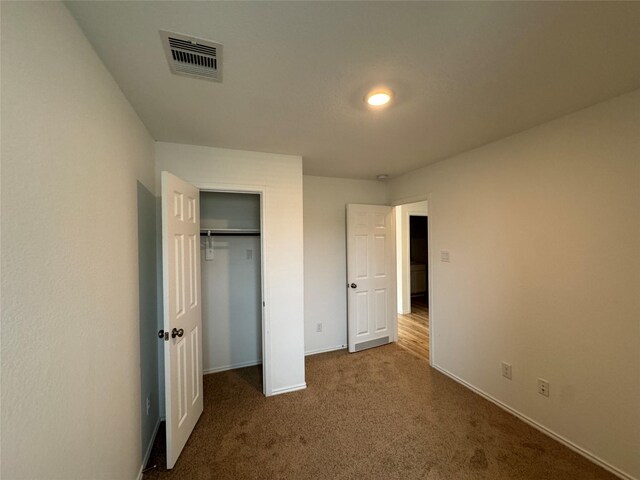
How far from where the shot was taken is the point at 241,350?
3.04 m

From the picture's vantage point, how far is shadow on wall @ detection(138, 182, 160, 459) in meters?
1.72

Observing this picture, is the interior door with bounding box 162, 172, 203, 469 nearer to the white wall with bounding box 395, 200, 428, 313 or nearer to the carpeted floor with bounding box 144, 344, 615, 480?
the carpeted floor with bounding box 144, 344, 615, 480

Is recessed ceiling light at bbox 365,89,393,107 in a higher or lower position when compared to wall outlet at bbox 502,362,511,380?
higher

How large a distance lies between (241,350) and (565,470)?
9.48 ft

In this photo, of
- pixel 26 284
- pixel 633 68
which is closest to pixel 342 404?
pixel 26 284

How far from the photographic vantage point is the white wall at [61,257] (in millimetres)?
690

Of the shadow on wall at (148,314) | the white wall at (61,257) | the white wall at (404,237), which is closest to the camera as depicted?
the white wall at (61,257)

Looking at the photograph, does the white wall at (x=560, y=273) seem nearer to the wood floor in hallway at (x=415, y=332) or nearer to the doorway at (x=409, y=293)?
the wood floor in hallway at (x=415, y=332)

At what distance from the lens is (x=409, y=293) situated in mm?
5027

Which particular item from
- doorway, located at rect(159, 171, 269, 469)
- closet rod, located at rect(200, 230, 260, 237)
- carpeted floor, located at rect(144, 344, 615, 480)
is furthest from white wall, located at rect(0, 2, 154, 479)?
closet rod, located at rect(200, 230, 260, 237)

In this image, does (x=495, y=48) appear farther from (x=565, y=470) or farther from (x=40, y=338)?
(x=565, y=470)

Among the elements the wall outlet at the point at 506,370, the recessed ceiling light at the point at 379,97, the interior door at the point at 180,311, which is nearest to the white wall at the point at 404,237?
the wall outlet at the point at 506,370

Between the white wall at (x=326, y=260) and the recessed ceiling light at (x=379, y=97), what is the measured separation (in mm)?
1831

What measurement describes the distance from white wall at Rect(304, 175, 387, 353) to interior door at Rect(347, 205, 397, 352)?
0.50 feet
